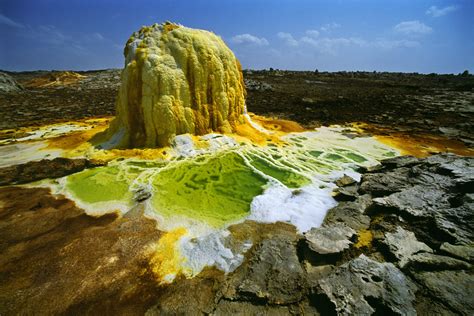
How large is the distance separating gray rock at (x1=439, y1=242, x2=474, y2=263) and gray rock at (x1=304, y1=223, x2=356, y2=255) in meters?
1.63

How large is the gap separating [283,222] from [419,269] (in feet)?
9.91

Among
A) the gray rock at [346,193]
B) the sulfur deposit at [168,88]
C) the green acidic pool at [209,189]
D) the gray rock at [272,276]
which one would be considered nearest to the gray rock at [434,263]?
the gray rock at [272,276]

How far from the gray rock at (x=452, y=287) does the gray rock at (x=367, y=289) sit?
279mm

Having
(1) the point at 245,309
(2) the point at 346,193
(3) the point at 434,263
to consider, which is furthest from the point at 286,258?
(2) the point at 346,193

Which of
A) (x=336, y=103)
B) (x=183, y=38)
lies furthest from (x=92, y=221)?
(x=336, y=103)

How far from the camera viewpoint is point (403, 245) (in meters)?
5.25

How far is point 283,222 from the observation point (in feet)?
22.1

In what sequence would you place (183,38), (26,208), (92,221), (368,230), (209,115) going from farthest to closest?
(209,115) < (183,38) < (26,208) < (92,221) < (368,230)

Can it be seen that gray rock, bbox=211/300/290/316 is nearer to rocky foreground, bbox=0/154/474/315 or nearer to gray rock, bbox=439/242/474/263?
rocky foreground, bbox=0/154/474/315

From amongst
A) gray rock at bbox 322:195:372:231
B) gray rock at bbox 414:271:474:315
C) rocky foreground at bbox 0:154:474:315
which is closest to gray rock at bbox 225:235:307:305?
rocky foreground at bbox 0:154:474:315

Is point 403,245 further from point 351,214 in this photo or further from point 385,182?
point 385,182

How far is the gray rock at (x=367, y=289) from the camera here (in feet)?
12.8

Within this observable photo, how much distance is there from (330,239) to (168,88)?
9104 mm

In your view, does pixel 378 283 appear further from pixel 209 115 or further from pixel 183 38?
pixel 183 38
